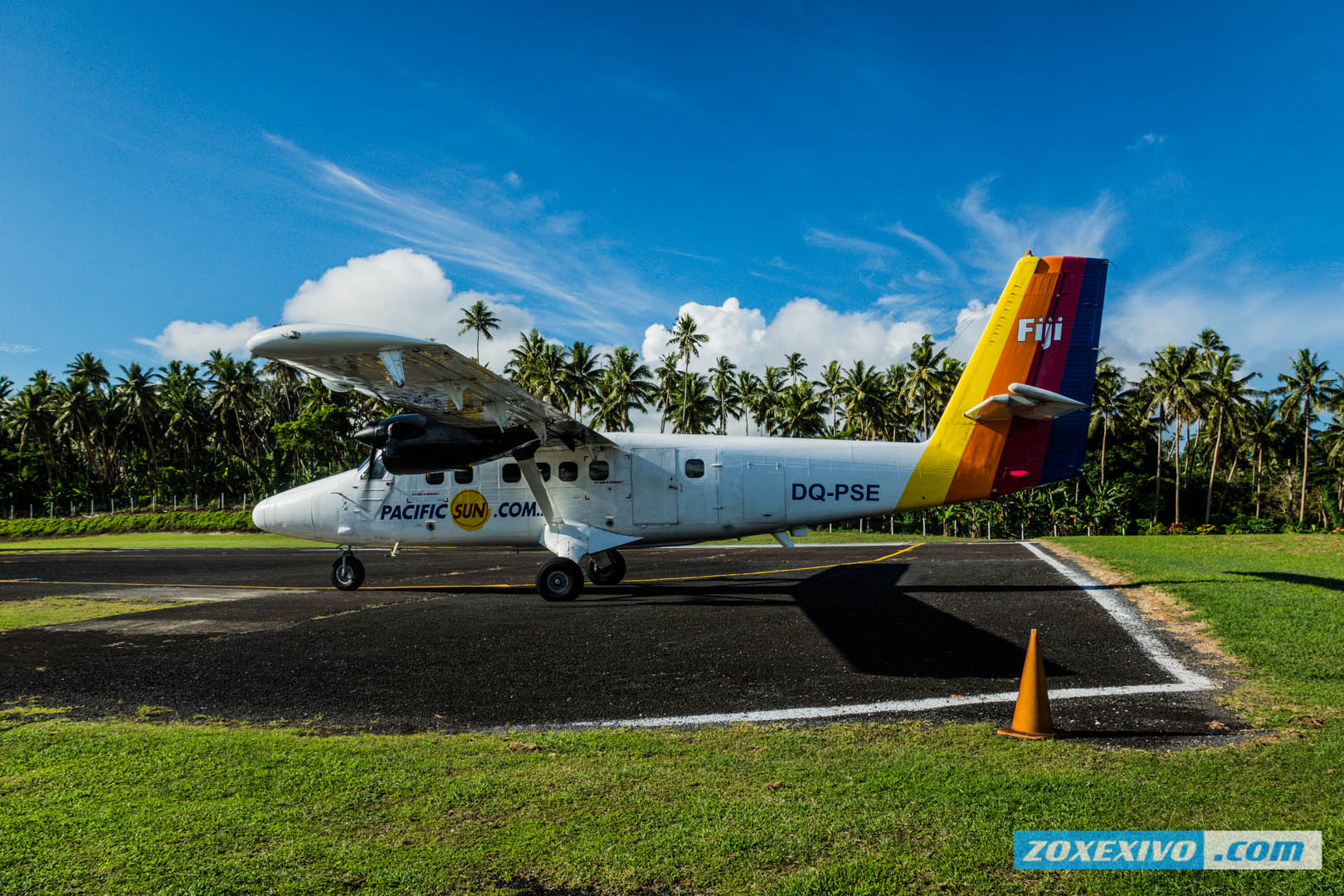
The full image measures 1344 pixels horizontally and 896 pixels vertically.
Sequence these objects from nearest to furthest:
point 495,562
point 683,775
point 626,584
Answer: point 683,775, point 626,584, point 495,562

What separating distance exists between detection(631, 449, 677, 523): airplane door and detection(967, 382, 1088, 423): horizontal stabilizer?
Answer: 5.76m

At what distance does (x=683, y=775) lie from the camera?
15.1 feet

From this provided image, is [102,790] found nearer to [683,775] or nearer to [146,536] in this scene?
[683,775]

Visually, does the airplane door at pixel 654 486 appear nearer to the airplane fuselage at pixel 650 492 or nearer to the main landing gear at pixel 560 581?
the airplane fuselage at pixel 650 492

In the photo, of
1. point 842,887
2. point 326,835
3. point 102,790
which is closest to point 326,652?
point 102,790

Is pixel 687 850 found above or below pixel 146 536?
above

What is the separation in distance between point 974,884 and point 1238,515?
74129mm

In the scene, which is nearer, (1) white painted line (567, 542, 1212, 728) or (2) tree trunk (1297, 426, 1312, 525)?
(1) white painted line (567, 542, 1212, 728)

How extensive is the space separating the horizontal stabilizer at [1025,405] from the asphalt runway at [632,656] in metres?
3.29

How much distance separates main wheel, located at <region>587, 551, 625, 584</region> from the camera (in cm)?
1563

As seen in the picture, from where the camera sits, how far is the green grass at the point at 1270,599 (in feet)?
23.2

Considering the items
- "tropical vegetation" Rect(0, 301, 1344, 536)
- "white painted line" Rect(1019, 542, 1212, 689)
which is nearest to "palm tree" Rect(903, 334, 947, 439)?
"tropical vegetation" Rect(0, 301, 1344, 536)

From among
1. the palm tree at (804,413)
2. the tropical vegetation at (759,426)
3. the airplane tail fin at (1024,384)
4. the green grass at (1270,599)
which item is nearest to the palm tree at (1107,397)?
the tropical vegetation at (759,426)

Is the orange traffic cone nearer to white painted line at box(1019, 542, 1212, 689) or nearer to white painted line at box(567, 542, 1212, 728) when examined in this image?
white painted line at box(567, 542, 1212, 728)
